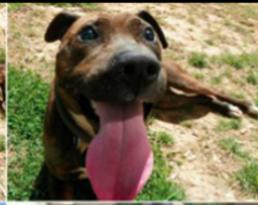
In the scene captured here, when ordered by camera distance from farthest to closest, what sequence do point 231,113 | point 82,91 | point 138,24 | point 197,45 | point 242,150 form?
point 197,45
point 231,113
point 242,150
point 138,24
point 82,91

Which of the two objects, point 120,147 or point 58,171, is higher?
point 120,147

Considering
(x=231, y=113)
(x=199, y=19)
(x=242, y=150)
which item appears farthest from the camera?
(x=199, y=19)

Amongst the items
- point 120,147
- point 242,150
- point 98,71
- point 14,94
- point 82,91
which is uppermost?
point 98,71

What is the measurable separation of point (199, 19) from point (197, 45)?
0.54 metres

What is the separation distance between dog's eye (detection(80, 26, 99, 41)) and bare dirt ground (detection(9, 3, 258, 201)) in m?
1.28

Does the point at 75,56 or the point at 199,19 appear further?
the point at 199,19

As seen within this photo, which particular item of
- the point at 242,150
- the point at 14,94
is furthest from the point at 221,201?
the point at 14,94

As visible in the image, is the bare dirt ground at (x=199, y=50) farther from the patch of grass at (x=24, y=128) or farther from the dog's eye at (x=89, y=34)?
the dog's eye at (x=89, y=34)

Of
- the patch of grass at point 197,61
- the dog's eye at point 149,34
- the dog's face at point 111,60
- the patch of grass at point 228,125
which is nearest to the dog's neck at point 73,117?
the dog's face at point 111,60

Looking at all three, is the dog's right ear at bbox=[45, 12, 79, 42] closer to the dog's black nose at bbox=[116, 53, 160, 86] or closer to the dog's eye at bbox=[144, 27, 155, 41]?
the dog's eye at bbox=[144, 27, 155, 41]

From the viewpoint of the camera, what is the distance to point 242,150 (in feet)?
14.3

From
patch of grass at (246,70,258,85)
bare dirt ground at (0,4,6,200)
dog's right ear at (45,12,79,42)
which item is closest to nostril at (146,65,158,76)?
dog's right ear at (45,12,79,42)

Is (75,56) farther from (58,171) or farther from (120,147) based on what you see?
(58,171)

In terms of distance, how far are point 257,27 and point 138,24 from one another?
3311 millimetres
